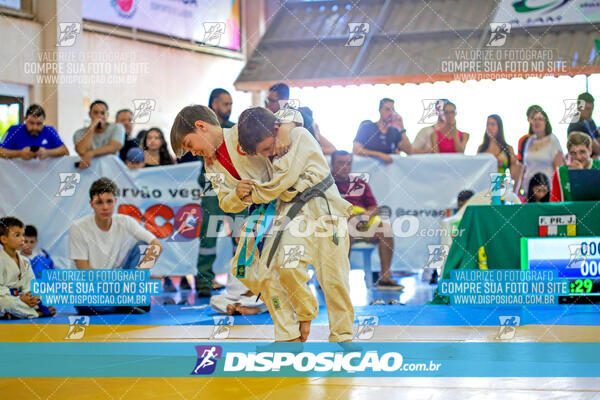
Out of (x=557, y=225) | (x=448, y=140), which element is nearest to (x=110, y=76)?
(x=448, y=140)

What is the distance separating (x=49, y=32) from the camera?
11.9 m

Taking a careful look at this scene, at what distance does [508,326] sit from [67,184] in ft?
15.8

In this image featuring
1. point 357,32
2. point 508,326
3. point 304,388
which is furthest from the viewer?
point 357,32

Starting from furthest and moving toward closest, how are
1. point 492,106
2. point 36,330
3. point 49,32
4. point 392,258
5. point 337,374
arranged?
1. point 492,106
2. point 49,32
3. point 392,258
4. point 36,330
5. point 337,374

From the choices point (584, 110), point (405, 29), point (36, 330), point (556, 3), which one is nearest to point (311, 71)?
point (405, 29)

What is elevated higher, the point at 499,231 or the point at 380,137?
the point at 380,137

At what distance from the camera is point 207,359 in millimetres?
4160

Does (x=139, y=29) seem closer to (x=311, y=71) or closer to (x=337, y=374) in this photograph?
(x=311, y=71)

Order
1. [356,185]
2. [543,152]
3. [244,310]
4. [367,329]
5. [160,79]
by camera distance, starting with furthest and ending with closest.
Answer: [160,79]
[543,152]
[356,185]
[244,310]
[367,329]

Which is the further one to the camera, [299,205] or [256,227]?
[256,227]

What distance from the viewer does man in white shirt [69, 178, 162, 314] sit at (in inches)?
264

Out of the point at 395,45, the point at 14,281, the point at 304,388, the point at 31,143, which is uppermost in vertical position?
the point at 395,45

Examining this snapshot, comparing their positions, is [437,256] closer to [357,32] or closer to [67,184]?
[357,32]

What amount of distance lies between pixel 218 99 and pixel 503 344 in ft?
11.1
